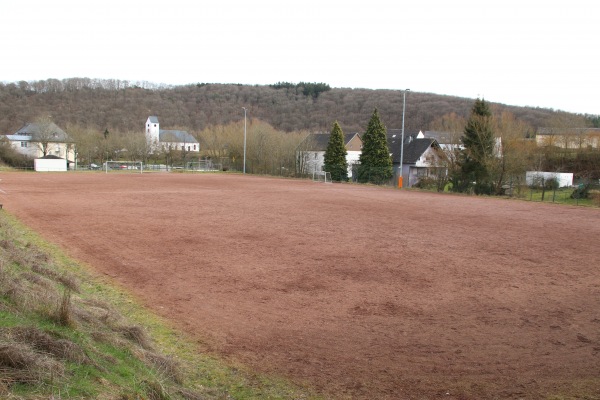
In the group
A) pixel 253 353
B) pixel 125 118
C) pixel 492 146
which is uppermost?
pixel 125 118

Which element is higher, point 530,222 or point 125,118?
point 125,118

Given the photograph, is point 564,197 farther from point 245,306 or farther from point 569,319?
point 245,306

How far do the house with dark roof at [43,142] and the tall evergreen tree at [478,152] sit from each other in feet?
195

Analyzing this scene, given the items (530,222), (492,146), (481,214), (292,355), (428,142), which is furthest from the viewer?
(428,142)

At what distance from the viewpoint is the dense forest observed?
114 meters

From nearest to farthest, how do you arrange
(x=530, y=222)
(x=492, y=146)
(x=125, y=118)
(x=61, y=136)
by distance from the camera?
(x=530, y=222), (x=492, y=146), (x=61, y=136), (x=125, y=118)

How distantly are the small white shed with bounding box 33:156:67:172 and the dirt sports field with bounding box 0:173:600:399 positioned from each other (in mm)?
49160

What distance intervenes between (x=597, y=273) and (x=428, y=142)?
49047mm

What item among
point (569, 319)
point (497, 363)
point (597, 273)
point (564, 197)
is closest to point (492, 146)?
point (564, 197)

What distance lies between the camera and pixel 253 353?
7055 mm

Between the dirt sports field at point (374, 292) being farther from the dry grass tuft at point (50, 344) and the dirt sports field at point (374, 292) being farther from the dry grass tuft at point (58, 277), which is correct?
the dry grass tuft at point (50, 344)

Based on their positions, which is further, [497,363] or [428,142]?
[428,142]

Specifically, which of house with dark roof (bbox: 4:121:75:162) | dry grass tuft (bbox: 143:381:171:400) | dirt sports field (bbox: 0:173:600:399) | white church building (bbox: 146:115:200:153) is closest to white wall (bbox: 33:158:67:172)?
house with dark roof (bbox: 4:121:75:162)

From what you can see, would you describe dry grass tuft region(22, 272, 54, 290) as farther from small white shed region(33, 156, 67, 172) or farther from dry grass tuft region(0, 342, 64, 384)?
small white shed region(33, 156, 67, 172)
